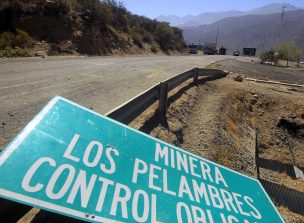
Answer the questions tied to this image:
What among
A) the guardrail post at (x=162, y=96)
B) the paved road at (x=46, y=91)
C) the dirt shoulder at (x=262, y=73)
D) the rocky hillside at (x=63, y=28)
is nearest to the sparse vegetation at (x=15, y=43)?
the rocky hillside at (x=63, y=28)

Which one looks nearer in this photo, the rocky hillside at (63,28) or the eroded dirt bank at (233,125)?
the eroded dirt bank at (233,125)

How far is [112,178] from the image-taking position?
2514 millimetres

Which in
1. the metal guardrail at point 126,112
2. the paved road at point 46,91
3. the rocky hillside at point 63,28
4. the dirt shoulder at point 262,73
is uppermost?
the rocky hillside at point 63,28

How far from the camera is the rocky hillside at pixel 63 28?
22812mm

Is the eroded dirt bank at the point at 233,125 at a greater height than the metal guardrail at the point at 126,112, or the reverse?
the metal guardrail at the point at 126,112

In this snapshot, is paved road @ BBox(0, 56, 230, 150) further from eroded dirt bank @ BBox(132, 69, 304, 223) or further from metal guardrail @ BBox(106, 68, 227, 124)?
eroded dirt bank @ BBox(132, 69, 304, 223)

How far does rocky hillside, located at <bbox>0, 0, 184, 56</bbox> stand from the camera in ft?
74.8

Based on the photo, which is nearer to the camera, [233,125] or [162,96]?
[162,96]

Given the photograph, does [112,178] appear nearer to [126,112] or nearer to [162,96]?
[126,112]

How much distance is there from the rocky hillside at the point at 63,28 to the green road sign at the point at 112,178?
59.2 ft

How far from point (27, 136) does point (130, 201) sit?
895 millimetres

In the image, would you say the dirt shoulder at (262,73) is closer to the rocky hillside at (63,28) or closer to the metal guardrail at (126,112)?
the rocky hillside at (63,28)

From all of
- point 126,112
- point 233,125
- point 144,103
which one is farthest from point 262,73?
point 126,112

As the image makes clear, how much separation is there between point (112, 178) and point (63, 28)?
88.2 feet
